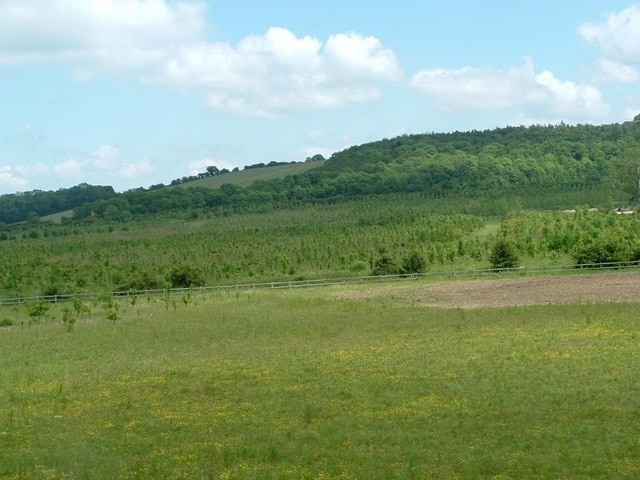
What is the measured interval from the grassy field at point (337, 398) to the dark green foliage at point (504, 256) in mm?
26882

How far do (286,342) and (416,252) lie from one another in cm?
3721

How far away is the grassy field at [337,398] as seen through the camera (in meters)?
19.7

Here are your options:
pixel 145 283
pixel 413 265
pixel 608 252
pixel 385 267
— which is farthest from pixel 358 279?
pixel 608 252

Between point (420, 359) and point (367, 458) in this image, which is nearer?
point (367, 458)

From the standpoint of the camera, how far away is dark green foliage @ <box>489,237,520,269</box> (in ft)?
233

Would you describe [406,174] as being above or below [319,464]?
above

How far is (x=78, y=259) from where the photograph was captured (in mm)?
102562

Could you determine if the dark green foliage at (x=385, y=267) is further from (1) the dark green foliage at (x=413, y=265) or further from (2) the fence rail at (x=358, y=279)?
(2) the fence rail at (x=358, y=279)

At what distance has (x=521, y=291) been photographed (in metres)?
54.6

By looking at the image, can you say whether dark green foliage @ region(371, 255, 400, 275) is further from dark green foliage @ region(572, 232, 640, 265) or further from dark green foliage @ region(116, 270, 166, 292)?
dark green foliage @ region(116, 270, 166, 292)

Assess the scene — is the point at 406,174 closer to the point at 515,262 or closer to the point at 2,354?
the point at 515,262

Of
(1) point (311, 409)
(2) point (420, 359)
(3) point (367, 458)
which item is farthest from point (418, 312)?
(3) point (367, 458)

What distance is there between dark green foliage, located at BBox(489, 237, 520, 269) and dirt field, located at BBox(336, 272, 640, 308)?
7855 mm

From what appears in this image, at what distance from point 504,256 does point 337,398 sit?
1872 inches
